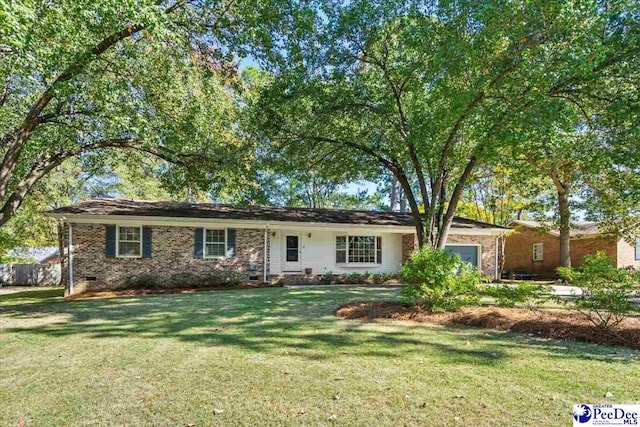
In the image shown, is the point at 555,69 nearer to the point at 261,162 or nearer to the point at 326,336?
the point at 326,336

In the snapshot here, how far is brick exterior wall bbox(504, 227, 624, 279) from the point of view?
23.0 m

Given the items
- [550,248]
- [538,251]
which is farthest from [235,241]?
[538,251]

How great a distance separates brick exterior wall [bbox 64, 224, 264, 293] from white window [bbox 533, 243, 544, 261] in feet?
64.3

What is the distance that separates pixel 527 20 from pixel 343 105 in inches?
202

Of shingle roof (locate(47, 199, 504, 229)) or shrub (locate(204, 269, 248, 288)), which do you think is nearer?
shingle roof (locate(47, 199, 504, 229))

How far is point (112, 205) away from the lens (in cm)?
1596

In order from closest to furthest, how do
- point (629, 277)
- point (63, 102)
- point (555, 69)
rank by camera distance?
point (629, 277) → point (555, 69) → point (63, 102)

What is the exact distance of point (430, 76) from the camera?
1052 cm

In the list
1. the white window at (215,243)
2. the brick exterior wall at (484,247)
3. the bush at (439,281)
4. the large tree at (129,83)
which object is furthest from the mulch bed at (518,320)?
the brick exterior wall at (484,247)

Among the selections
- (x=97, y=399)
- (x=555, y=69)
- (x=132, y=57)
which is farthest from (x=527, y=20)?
(x=97, y=399)

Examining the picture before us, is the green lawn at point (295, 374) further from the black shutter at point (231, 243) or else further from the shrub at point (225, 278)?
the black shutter at point (231, 243)

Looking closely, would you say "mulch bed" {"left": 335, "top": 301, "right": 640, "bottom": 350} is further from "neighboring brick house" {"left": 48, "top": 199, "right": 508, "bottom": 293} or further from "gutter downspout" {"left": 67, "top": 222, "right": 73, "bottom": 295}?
"gutter downspout" {"left": 67, "top": 222, "right": 73, "bottom": 295}

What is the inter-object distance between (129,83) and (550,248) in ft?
84.6

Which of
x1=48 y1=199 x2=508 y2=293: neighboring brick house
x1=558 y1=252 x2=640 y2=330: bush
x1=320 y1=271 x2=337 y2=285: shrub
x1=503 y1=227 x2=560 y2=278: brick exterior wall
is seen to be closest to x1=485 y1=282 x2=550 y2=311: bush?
x1=558 y1=252 x2=640 y2=330: bush
